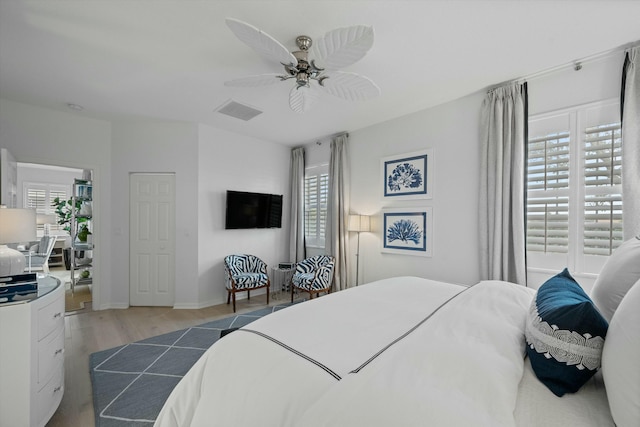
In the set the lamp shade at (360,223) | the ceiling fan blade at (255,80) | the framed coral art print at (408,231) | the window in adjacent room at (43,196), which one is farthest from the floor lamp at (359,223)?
the window in adjacent room at (43,196)

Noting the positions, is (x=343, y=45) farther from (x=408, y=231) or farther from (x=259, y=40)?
(x=408, y=231)

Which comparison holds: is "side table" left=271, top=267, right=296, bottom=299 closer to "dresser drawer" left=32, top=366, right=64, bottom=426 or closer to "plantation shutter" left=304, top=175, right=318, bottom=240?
"plantation shutter" left=304, top=175, right=318, bottom=240

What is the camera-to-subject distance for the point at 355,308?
1.61 m

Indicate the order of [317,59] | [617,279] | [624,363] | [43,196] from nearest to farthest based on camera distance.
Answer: [624,363]
[617,279]
[317,59]
[43,196]

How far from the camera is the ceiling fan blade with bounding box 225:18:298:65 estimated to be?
1.53 meters

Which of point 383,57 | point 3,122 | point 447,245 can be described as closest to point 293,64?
point 383,57

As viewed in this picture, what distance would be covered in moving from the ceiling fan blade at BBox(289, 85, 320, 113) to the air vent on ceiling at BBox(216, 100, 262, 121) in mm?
1187

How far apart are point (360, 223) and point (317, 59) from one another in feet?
8.08

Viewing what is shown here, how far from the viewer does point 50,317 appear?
180 centimetres

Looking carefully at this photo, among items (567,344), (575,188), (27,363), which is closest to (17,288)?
(27,363)

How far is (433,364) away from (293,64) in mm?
2022

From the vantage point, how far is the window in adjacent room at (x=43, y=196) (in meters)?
6.85

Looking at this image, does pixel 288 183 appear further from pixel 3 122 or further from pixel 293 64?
pixel 3 122

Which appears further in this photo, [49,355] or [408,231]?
[408,231]
